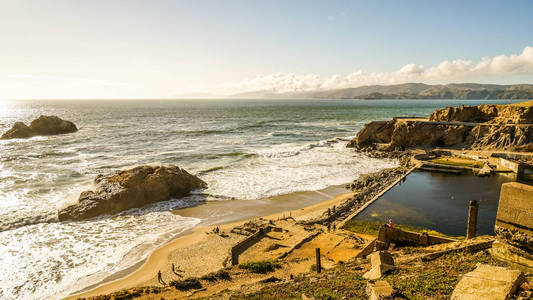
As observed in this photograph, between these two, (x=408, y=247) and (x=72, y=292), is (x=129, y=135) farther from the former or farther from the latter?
(x=408, y=247)

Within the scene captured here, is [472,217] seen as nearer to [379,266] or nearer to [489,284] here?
[379,266]

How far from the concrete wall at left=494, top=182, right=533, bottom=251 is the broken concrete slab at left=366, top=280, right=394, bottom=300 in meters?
5.36

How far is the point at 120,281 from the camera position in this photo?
664 inches

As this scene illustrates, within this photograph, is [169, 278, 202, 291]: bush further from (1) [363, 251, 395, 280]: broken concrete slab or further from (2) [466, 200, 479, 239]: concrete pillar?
(2) [466, 200, 479, 239]: concrete pillar

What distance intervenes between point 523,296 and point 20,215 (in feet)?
111

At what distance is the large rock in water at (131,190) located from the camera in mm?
25984

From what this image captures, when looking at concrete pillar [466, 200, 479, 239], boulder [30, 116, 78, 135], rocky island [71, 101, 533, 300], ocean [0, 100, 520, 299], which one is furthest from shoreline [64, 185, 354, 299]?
boulder [30, 116, 78, 135]

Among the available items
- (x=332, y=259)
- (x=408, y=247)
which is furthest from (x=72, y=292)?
(x=408, y=247)

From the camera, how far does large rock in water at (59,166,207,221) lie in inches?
1023

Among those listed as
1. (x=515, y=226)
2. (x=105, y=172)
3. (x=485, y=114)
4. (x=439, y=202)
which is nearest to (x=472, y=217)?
(x=515, y=226)

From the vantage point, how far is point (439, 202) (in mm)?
27438

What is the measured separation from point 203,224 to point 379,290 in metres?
18.4

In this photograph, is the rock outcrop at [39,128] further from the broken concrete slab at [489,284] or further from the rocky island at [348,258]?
the broken concrete slab at [489,284]

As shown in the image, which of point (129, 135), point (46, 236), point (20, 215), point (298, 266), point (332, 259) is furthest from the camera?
point (129, 135)
